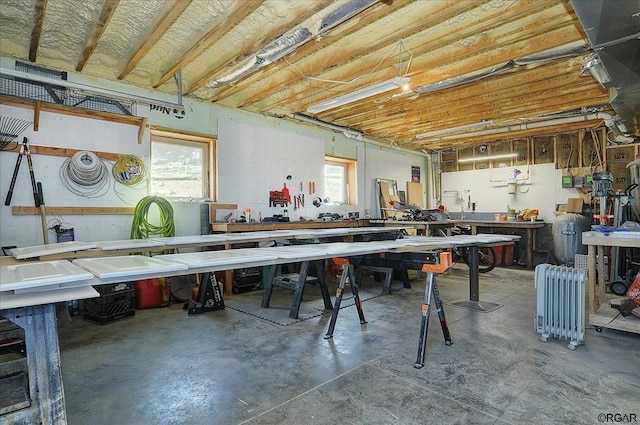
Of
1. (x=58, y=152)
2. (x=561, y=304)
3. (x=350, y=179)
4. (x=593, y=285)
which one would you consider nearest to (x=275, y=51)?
(x=58, y=152)

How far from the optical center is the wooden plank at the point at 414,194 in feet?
27.8

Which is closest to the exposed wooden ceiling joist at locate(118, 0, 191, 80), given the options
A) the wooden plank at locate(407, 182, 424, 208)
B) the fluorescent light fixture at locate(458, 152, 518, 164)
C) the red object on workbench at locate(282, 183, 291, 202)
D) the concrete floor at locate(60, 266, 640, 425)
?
the concrete floor at locate(60, 266, 640, 425)

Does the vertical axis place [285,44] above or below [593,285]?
above

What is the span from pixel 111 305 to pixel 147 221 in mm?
1243

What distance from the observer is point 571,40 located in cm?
329

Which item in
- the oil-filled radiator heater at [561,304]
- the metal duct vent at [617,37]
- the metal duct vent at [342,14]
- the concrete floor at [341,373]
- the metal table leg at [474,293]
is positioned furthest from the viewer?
the metal table leg at [474,293]

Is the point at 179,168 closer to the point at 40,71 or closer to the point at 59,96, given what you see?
the point at 59,96

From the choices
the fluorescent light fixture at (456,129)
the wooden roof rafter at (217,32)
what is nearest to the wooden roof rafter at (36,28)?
the wooden roof rafter at (217,32)

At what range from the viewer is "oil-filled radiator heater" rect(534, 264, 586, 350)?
8.80 ft

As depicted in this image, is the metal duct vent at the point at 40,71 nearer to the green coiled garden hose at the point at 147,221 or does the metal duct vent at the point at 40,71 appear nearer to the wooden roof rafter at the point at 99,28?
the wooden roof rafter at the point at 99,28

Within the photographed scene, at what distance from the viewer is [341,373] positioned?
229 cm

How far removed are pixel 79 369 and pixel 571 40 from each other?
4.99m

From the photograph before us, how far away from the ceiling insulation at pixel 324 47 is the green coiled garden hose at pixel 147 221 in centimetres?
150

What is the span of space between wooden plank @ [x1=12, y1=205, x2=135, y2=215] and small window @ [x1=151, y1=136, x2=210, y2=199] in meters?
0.51
